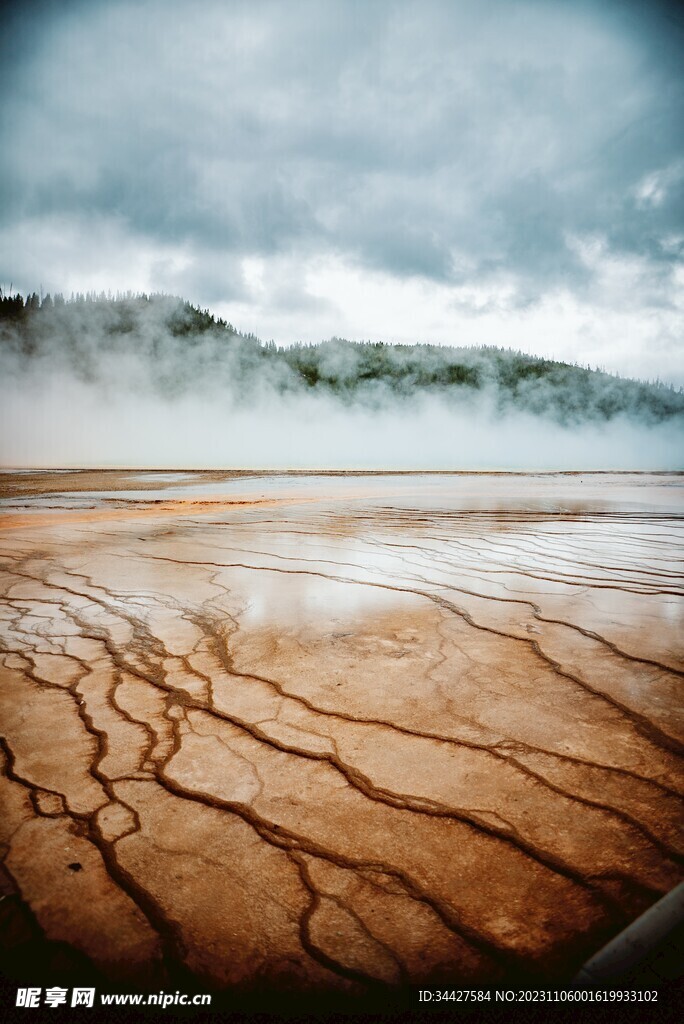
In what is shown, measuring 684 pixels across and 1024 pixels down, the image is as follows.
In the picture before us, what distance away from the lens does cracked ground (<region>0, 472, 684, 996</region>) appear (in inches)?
28.2

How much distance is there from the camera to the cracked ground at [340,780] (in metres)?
0.72

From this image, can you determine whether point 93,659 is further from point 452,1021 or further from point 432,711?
point 452,1021

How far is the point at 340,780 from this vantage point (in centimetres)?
104

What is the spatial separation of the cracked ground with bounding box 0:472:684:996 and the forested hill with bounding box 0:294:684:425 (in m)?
73.1

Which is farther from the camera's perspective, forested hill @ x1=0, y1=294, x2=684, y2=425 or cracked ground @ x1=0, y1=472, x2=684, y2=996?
forested hill @ x1=0, y1=294, x2=684, y2=425

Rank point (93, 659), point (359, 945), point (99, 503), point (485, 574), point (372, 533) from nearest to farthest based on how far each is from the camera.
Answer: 1. point (359, 945)
2. point (93, 659)
3. point (485, 574)
4. point (372, 533)
5. point (99, 503)

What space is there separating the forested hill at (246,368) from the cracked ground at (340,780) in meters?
73.1

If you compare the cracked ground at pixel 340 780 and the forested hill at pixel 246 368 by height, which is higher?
the forested hill at pixel 246 368

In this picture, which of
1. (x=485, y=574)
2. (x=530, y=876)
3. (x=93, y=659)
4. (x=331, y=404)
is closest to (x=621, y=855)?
(x=530, y=876)

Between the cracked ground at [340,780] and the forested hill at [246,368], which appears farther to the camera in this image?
the forested hill at [246,368]

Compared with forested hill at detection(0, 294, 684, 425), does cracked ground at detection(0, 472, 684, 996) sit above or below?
below

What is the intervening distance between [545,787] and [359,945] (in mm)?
523

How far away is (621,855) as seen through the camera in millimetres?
829

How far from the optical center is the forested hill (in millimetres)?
72625
